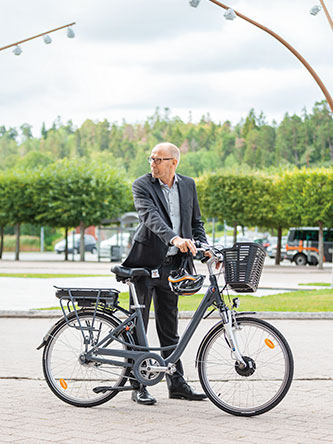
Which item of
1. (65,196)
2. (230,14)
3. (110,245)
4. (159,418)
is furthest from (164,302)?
(110,245)

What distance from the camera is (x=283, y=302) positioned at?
1507cm

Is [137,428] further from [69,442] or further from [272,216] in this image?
[272,216]

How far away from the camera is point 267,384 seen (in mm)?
5773

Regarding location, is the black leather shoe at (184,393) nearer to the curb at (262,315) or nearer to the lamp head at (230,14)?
the curb at (262,315)

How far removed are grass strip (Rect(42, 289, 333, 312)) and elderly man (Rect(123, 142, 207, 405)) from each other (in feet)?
19.9

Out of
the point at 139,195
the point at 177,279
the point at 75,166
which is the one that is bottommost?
the point at 177,279

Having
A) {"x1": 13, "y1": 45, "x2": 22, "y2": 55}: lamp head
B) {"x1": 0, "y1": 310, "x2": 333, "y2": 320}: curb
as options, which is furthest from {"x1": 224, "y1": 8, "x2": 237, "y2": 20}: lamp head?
{"x1": 0, "y1": 310, "x2": 333, "y2": 320}: curb

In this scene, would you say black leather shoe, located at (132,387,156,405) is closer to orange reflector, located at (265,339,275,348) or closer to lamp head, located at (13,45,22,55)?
orange reflector, located at (265,339,275,348)

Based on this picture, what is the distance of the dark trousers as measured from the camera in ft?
20.8

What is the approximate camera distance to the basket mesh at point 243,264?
5578 mm

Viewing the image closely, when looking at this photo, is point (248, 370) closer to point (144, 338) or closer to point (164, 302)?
point (144, 338)

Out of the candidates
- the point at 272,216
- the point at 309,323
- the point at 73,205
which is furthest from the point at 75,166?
the point at 309,323

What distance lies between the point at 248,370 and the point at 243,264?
2.58 ft

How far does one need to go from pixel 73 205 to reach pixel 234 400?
128ft
